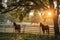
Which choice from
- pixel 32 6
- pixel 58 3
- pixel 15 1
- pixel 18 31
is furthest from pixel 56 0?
pixel 18 31

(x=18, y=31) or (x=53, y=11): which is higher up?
(x=53, y=11)

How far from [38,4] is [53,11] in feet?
6.00

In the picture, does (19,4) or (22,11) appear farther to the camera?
(22,11)

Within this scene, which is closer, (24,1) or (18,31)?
(24,1)

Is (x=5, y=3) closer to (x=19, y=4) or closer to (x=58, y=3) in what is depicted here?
(x=19, y=4)

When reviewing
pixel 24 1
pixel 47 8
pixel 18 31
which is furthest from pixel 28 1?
pixel 18 31

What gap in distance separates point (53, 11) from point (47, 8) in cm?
78

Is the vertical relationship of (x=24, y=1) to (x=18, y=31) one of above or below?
above

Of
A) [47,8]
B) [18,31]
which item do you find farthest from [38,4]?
[18,31]

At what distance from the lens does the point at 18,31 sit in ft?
88.4

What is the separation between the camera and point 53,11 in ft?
77.4

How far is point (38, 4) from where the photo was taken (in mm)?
23422

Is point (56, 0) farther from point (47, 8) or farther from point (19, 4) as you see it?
point (19, 4)

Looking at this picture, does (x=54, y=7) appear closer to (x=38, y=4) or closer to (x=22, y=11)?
(x=38, y=4)
